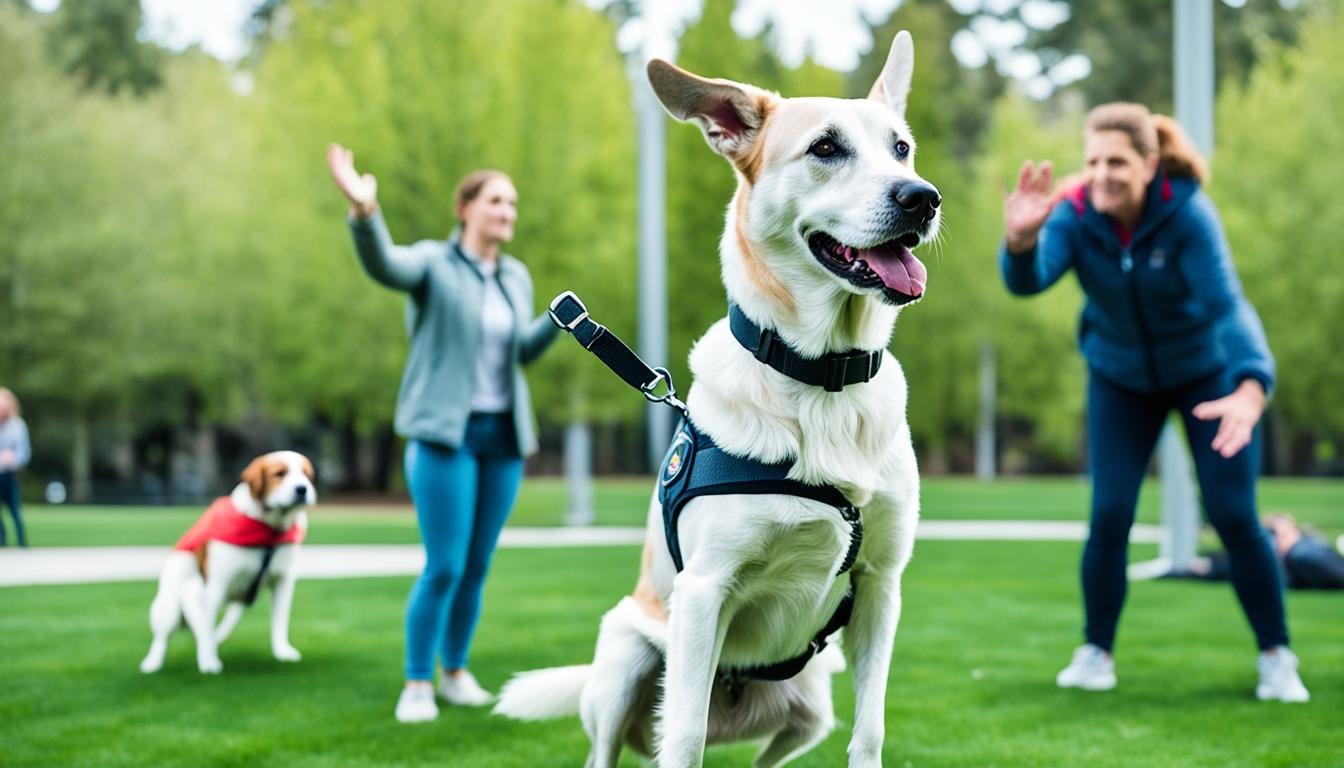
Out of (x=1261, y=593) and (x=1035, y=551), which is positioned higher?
(x=1261, y=593)

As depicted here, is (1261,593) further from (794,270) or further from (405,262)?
(405,262)

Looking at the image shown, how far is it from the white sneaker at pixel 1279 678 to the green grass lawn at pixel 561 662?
90 mm

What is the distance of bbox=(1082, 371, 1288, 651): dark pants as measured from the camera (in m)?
4.71

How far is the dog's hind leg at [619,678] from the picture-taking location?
3096mm

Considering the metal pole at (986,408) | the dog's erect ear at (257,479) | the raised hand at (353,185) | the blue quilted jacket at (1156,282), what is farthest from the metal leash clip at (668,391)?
the metal pole at (986,408)

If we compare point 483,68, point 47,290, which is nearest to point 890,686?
point 483,68

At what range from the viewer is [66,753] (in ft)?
13.7

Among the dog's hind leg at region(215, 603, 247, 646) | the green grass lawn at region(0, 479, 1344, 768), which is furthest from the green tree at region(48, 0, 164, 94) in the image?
the dog's hind leg at region(215, 603, 247, 646)

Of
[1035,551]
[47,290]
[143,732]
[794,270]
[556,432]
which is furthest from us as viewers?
[556,432]

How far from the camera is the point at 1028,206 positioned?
14.1ft

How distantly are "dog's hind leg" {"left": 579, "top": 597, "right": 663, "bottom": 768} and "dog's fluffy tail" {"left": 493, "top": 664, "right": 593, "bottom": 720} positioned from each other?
31 centimetres

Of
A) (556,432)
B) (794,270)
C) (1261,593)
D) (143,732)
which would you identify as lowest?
(556,432)

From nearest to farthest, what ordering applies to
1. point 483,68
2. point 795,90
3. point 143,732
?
point 143,732
point 483,68
point 795,90

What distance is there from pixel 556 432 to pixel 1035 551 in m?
23.7
